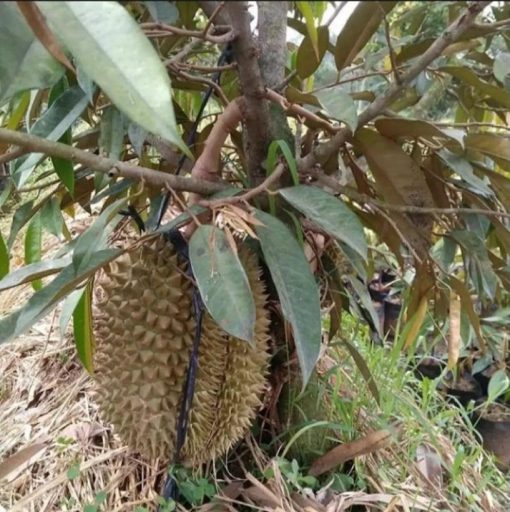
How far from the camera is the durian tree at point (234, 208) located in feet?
1.57

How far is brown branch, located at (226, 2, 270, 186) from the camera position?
497mm

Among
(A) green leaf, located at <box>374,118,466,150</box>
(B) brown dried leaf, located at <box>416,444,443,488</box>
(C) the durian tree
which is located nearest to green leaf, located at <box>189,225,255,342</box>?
(C) the durian tree

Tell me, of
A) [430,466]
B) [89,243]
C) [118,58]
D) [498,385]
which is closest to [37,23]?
[118,58]

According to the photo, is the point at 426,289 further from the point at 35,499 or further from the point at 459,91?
the point at 35,499

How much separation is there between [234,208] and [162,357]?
17cm

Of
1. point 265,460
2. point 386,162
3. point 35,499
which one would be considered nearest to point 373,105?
point 386,162

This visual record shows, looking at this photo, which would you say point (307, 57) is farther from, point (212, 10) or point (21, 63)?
point (21, 63)

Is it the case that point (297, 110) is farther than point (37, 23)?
Yes

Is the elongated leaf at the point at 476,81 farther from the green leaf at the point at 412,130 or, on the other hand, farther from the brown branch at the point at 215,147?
the brown branch at the point at 215,147

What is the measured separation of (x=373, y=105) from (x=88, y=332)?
0.35m

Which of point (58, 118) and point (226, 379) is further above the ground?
point (58, 118)

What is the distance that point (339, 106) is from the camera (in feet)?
1.66

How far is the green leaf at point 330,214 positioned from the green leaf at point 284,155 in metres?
0.04

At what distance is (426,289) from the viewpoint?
75 centimetres
